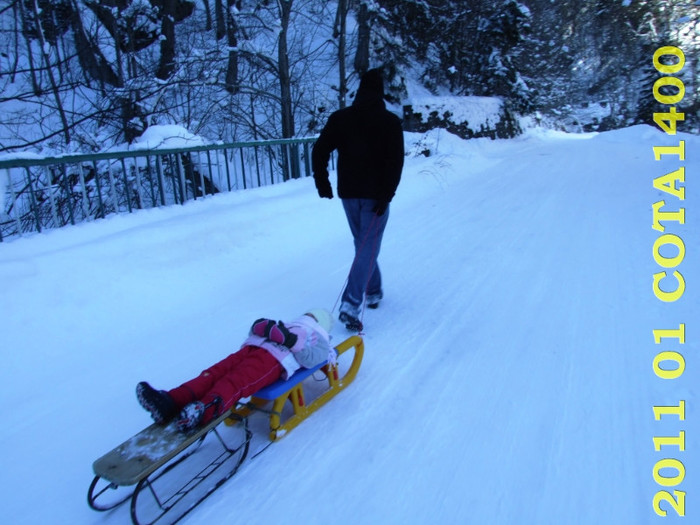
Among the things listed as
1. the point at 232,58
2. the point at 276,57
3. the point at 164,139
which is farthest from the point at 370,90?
the point at 276,57

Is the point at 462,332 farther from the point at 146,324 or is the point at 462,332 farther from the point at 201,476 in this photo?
the point at 146,324

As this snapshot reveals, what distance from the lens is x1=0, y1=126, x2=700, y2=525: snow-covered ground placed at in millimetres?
2064

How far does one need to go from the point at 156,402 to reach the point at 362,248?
1984mm

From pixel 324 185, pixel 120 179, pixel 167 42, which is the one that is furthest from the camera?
pixel 167 42

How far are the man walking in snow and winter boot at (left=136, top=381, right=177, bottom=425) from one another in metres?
1.65

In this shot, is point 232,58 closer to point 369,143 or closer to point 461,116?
point 369,143

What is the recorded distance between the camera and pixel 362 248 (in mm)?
3586

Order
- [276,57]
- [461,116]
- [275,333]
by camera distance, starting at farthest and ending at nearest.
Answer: [461,116] → [276,57] → [275,333]

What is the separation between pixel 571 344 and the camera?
10.6 feet

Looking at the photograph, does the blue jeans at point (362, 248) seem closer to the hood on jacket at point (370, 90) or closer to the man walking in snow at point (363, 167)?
the man walking in snow at point (363, 167)

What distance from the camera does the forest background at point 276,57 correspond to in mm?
7633

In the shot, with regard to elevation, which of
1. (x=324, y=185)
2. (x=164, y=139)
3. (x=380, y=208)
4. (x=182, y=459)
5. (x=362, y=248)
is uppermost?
(x=164, y=139)

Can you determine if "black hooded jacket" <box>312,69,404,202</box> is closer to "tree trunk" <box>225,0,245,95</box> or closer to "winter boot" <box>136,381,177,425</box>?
"winter boot" <box>136,381,177,425</box>

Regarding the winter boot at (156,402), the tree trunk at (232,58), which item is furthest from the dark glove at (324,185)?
the tree trunk at (232,58)
